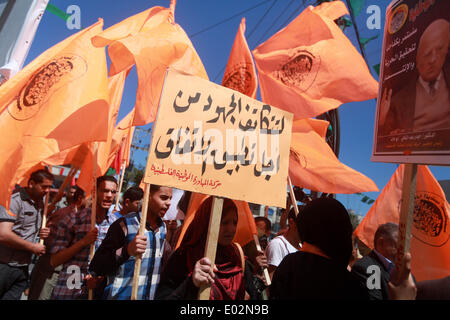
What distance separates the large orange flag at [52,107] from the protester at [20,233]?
532mm

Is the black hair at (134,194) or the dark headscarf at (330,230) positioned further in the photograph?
the black hair at (134,194)

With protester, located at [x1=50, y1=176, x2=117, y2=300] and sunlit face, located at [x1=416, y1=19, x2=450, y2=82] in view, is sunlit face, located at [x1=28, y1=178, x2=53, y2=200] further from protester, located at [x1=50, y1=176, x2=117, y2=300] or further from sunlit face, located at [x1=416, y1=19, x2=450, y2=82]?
sunlit face, located at [x1=416, y1=19, x2=450, y2=82]

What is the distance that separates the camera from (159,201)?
2109 millimetres

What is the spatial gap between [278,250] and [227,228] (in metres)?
1.14

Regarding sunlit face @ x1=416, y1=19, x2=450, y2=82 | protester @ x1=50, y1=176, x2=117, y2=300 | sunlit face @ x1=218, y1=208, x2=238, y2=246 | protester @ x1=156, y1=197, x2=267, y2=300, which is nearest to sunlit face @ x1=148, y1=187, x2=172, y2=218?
protester @ x1=156, y1=197, x2=267, y2=300

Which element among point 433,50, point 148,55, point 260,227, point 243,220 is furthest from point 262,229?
point 433,50

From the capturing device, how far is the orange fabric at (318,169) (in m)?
3.24

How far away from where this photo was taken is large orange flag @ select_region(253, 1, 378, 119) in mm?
2865

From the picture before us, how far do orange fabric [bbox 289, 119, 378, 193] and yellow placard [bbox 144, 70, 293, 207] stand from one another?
145 cm

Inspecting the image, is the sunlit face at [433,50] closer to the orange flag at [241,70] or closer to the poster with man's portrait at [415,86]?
the poster with man's portrait at [415,86]

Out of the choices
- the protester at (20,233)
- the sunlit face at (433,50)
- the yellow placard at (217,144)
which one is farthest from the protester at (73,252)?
the sunlit face at (433,50)

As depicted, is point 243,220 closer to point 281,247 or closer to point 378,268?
point 281,247

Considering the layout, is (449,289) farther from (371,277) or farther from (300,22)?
(300,22)
